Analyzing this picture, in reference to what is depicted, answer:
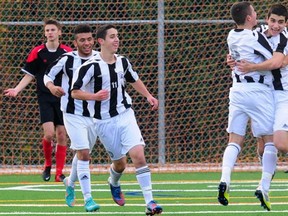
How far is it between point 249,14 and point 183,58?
220 inches

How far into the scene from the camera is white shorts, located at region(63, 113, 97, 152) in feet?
34.3

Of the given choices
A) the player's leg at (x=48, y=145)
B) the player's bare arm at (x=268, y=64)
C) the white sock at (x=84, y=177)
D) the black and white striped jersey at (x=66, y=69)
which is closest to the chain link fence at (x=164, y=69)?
the player's leg at (x=48, y=145)

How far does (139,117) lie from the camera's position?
15.8 meters

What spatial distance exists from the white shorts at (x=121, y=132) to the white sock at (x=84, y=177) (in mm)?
291

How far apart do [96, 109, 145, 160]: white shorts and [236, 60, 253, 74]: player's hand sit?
105 centimetres

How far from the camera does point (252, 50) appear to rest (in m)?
10.1

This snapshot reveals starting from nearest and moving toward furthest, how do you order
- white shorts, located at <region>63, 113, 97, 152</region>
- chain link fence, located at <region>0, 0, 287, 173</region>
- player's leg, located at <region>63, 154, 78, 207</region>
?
white shorts, located at <region>63, 113, 97, 152</region> → player's leg, located at <region>63, 154, 78, 207</region> → chain link fence, located at <region>0, 0, 287, 173</region>

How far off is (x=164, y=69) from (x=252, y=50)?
5.57m

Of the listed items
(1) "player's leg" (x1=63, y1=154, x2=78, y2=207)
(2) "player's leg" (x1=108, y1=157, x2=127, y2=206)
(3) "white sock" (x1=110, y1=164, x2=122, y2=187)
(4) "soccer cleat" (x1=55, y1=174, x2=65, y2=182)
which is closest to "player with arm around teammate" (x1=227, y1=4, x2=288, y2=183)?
(2) "player's leg" (x1=108, y1=157, x2=127, y2=206)

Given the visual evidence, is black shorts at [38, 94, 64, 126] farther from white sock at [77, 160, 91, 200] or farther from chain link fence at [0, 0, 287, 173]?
white sock at [77, 160, 91, 200]

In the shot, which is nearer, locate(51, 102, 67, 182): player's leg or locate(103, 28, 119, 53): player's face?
locate(103, 28, 119, 53): player's face

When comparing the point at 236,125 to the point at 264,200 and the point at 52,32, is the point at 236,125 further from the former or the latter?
the point at 52,32

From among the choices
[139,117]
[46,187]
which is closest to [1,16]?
[139,117]

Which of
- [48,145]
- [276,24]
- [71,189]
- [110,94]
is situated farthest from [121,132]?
[48,145]
